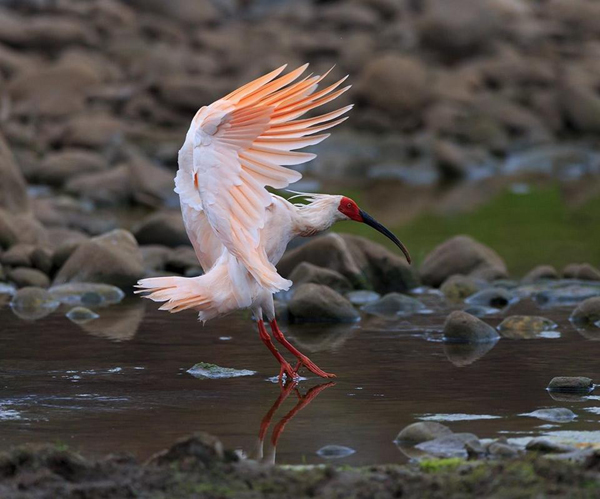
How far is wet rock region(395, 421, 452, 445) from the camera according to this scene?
6.89 metres

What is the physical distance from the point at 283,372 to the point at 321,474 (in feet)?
9.83

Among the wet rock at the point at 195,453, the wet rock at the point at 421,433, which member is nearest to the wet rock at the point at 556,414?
the wet rock at the point at 421,433

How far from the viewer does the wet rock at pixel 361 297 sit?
12.2m

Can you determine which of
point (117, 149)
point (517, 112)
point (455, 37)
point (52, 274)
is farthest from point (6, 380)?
point (455, 37)

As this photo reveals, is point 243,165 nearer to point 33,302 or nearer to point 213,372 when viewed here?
point 213,372

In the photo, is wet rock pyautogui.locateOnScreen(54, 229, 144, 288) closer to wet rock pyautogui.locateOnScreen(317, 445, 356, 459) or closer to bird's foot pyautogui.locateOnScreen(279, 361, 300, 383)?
bird's foot pyautogui.locateOnScreen(279, 361, 300, 383)

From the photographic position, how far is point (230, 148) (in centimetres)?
840

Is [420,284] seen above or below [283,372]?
above

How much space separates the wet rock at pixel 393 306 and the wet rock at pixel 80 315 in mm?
2320

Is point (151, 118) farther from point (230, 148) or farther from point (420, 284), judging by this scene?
point (230, 148)

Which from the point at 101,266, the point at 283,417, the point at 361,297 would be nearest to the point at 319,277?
the point at 361,297

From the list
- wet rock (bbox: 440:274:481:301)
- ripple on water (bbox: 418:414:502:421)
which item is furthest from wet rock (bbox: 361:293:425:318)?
ripple on water (bbox: 418:414:502:421)

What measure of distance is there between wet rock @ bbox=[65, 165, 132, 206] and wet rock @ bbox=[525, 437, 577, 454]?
1506 centimetres

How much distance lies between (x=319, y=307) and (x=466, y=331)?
1572 mm
